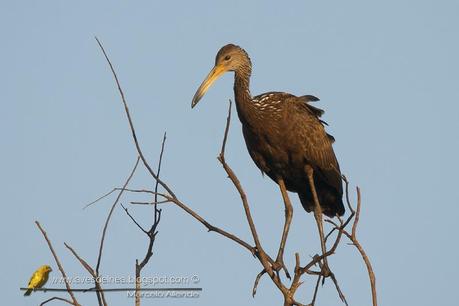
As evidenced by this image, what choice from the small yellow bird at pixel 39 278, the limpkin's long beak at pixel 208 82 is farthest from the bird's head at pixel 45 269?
the limpkin's long beak at pixel 208 82

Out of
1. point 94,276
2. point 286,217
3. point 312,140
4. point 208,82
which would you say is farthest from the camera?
point 286,217

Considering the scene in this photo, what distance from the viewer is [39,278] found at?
10.4 ft

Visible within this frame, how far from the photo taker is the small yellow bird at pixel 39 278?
3.14 meters

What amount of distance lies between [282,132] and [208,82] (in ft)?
2.53

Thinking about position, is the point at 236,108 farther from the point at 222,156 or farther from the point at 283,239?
the point at 222,156

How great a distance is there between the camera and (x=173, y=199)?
12.7 ft

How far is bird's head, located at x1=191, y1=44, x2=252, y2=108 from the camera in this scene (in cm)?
678

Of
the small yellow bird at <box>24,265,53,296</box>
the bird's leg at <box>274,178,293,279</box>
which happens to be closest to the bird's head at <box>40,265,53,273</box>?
the small yellow bird at <box>24,265,53,296</box>

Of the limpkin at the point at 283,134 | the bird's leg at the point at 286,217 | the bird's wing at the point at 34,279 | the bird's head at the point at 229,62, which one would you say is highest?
the bird's head at the point at 229,62

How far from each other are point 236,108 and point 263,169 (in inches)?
23.8

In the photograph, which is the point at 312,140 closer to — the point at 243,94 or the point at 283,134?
the point at 283,134

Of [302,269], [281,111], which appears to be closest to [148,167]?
[302,269]

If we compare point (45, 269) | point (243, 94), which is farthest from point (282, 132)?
point (45, 269)

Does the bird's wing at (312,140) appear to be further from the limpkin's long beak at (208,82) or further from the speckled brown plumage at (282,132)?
the limpkin's long beak at (208,82)
